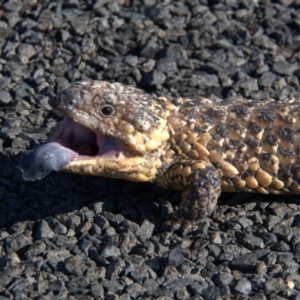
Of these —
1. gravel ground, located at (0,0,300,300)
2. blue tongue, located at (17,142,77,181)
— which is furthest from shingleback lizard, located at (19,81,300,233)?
gravel ground, located at (0,0,300,300)

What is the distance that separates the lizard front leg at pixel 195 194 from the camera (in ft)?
22.1

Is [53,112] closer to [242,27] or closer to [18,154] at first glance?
[18,154]

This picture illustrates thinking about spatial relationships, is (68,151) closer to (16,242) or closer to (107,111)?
Answer: (107,111)

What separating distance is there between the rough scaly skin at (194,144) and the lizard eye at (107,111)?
0.02 metres

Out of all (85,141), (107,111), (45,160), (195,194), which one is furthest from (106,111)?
(195,194)

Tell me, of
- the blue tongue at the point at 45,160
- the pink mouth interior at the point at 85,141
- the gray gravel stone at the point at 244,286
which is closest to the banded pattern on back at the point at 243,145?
the pink mouth interior at the point at 85,141

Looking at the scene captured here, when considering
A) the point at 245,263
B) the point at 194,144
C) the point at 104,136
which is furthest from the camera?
the point at 194,144

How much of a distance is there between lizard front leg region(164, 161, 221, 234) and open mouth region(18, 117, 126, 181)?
1.61ft

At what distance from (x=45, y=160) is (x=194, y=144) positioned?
1.14 meters

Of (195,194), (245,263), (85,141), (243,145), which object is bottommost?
(245,263)

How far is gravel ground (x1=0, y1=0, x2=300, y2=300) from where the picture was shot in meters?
6.29

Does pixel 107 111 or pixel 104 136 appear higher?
pixel 107 111

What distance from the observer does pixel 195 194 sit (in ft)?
22.1

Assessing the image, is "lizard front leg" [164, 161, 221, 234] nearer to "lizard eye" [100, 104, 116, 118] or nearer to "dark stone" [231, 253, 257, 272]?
"dark stone" [231, 253, 257, 272]
